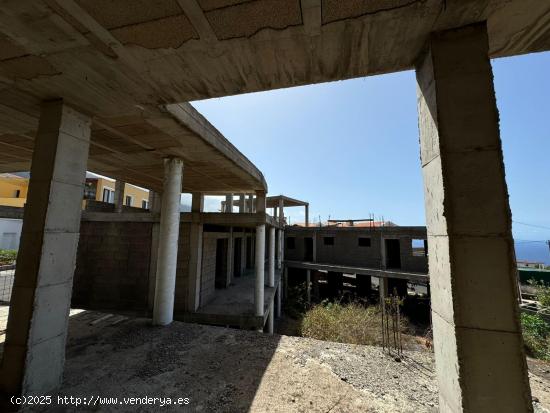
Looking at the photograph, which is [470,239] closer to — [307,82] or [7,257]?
[307,82]

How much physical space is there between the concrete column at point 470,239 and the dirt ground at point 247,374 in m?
1.34

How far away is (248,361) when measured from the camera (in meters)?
4.14

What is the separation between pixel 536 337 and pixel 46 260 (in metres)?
17.0

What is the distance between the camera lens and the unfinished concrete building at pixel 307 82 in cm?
199

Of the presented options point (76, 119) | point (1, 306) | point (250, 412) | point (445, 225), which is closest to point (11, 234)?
point (1, 306)

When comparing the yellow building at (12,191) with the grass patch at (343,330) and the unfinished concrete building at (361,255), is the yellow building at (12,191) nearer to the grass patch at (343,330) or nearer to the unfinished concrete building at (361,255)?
the unfinished concrete building at (361,255)

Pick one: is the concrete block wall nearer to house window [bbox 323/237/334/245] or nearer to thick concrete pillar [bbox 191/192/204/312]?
thick concrete pillar [bbox 191/192/204/312]

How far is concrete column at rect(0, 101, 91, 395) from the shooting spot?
10.0ft

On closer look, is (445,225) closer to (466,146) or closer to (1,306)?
(466,146)

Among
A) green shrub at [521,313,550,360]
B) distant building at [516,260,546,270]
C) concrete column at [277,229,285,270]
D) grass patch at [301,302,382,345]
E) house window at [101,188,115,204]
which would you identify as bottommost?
green shrub at [521,313,550,360]

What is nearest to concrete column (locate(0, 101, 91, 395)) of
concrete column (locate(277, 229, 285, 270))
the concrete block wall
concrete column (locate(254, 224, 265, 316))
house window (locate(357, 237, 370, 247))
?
concrete column (locate(254, 224, 265, 316))

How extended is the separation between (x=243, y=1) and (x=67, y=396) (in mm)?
4896

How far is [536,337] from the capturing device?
35.6 ft

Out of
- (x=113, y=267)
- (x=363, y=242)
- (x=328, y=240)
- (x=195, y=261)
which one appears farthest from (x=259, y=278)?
(x=328, y=240)
